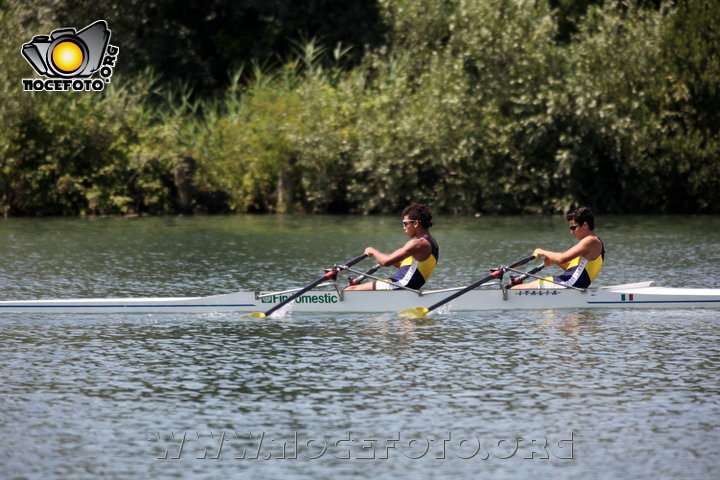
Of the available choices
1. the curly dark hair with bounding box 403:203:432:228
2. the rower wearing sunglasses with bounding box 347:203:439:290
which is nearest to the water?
the rower wearing sunglasses with bounding box 347:203:439:290

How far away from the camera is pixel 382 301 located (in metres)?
16.6

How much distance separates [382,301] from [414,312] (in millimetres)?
498

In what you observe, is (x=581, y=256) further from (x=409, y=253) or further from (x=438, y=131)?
(x=438, y=131)

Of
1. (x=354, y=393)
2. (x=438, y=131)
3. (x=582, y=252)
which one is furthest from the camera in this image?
(x=438, y=131)

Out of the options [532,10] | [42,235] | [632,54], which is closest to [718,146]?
[632,54]

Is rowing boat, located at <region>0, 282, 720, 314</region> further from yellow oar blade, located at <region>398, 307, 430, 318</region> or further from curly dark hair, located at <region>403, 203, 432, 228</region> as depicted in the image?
curly dark hair, located at <region>403, 203, 432, 228</region>

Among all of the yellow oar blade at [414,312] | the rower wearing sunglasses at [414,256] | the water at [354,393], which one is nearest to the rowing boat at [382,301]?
the yellow oar blade at [414,312]

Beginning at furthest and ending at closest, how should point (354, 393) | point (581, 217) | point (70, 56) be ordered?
point (70, 56)
point (581, 217)
point (354, 393)

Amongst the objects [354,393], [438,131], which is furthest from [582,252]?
[438,131]

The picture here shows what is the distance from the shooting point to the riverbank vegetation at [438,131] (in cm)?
3956

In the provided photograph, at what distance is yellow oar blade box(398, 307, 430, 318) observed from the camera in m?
16.5

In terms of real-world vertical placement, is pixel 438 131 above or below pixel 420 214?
above

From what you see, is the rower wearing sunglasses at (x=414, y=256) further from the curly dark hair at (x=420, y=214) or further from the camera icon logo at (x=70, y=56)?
the camera icon logo at (x=70, y=56)

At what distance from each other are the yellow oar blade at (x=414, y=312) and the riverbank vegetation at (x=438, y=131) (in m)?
23.3
